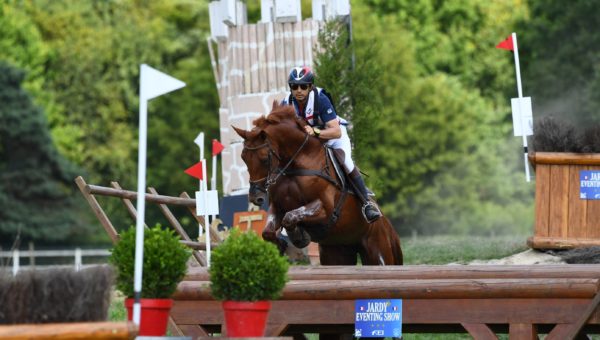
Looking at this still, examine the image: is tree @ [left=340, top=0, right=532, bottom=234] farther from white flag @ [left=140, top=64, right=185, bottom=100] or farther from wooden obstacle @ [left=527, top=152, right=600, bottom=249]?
white flag @ [left=140, top=64, right=185, bottom=100]

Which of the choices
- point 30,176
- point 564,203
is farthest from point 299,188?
point 30,176

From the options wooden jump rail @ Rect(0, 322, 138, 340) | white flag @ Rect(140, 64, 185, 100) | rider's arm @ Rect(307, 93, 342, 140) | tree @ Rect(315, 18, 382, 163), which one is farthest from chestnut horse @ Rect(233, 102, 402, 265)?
tree @ Rect(315, 18, 382, 163)

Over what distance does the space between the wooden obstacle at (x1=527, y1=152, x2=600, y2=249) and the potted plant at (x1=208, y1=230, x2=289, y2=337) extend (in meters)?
7.57

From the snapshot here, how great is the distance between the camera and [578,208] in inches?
573

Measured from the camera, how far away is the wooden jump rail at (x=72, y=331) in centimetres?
645

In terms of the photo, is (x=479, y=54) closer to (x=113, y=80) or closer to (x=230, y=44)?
(x=113, y=80)

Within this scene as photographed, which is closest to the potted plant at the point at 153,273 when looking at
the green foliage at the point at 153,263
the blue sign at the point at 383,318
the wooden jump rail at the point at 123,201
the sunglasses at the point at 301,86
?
the green foliage at the point at 153,263

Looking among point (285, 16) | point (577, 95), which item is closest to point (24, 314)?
point (285, 16)

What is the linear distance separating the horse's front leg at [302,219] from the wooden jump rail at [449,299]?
1.47 metres

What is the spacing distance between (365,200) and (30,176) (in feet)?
120

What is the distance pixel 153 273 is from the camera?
7387 millimetres

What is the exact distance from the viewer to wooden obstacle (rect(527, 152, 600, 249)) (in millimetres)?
14492

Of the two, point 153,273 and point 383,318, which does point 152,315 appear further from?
point 383,318

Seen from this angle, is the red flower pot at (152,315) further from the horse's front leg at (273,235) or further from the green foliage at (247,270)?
the horse's front leg at (273,235)
